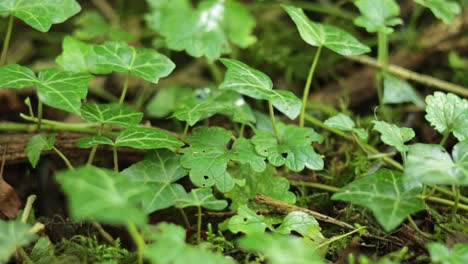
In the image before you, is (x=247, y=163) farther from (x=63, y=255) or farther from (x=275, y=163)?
(x=63, y=255)

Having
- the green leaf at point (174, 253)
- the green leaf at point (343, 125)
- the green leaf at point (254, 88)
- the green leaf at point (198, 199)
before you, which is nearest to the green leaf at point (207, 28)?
the green leaf at point (254, 88)

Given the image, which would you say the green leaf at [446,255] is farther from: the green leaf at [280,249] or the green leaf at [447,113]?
the green leaf at [447,113]

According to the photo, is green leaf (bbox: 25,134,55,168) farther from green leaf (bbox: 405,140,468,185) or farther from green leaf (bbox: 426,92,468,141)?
green leaf (bbox: 426,92,468,141)

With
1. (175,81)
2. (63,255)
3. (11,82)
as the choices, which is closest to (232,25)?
(175,81)

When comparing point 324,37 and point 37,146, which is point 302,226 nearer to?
point 324,37

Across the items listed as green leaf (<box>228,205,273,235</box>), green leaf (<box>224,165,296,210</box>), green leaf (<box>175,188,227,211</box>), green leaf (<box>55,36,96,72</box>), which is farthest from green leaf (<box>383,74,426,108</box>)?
green leaf (<box>55,36,96,72</box>)

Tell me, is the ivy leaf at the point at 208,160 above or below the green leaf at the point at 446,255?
below

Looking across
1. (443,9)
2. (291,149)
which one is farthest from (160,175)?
(443,9)
